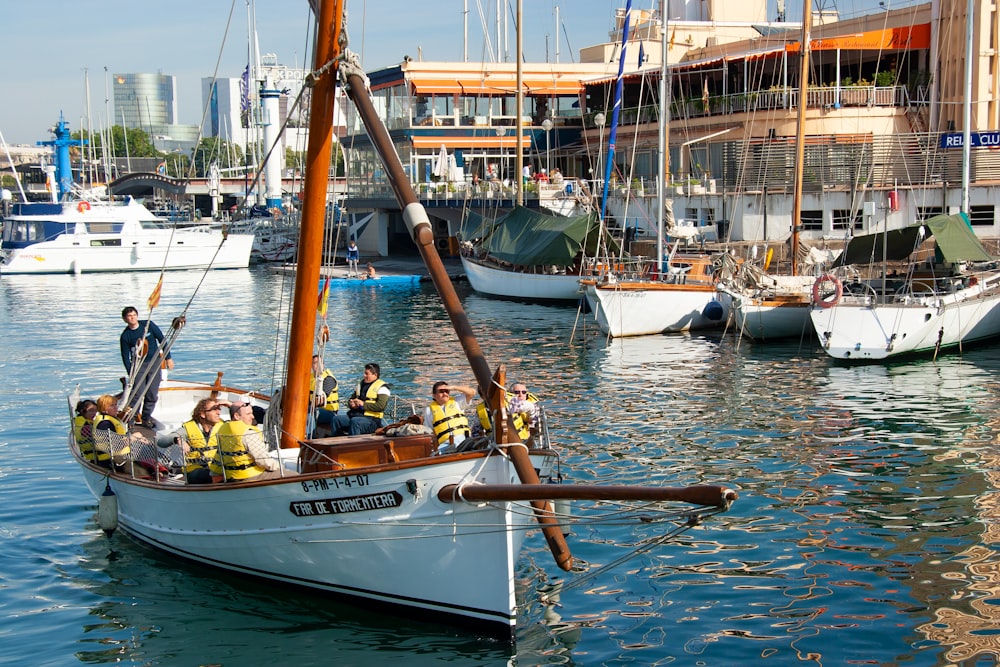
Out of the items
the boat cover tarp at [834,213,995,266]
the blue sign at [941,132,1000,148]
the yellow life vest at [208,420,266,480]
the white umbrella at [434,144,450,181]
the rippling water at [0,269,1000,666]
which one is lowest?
the rippling water at [0,269,1000,666]

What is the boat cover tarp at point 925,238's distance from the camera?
32.7m

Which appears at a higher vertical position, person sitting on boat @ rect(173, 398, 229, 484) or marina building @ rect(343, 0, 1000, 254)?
marina building @ rect(343, 0, 1000, 254)

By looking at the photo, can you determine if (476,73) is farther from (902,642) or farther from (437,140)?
(902,642)

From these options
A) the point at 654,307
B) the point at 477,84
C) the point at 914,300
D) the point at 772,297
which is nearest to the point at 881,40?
the point at 772,297

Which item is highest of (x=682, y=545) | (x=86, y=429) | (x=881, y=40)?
(x=881, y=40)

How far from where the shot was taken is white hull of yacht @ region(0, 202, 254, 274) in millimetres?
64062

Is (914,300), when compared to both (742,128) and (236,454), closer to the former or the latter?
(236,454)

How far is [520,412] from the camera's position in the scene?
1373 centimetres

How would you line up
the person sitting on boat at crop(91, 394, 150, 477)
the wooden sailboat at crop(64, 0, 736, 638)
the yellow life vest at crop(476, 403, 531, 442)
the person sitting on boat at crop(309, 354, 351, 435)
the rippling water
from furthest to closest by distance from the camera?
the person sitting on boat at crop(91, 394, 150, 477), the person sitting on boat at crop(309, 354, 351, 435), the yellow life vest at crop(476, 403, 531, 442), the rippling water, the wooden sailboat at crop(64, 0, 736, 638)

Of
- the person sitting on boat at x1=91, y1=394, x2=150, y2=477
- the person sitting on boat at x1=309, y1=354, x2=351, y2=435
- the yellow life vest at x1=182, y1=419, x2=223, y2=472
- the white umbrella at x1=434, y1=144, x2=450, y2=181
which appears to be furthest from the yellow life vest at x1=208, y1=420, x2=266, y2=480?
the white umbrella at x1=434, y1=144, x2=450, y2=181

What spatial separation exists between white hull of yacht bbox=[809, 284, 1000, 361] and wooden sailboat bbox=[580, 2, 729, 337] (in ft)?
19.9

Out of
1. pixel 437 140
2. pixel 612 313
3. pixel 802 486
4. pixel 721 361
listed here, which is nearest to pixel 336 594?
pixel 802 486

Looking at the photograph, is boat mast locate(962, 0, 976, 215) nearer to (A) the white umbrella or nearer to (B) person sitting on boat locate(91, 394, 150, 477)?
(A) the white umbrella

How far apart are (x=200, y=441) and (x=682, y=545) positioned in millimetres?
6531
